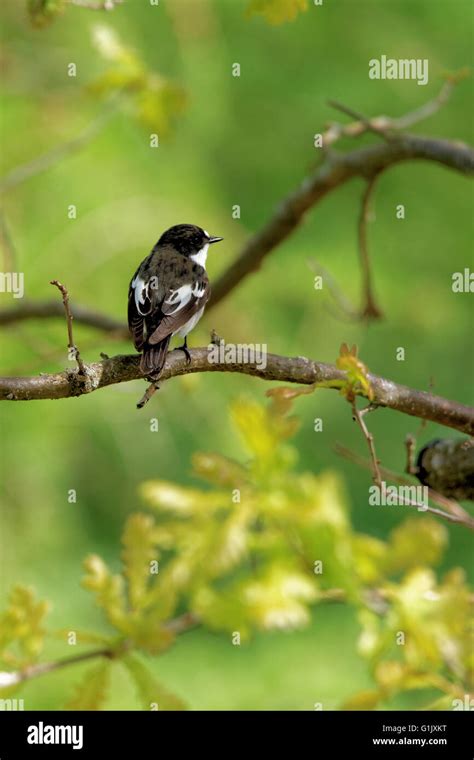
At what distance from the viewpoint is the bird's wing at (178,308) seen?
11.1ft

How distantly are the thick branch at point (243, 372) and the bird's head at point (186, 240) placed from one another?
137 centimetres

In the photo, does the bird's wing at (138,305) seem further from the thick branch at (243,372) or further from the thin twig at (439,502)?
the thin twig at (439,502)

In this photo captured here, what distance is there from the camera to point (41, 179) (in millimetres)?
7969

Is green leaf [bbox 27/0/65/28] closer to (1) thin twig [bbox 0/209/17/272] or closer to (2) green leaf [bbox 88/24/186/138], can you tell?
(2) green leaf [bbox 88/24/186/138]

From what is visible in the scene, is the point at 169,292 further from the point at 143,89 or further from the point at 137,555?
the point at 137,555

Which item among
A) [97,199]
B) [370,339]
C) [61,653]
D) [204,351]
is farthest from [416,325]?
[204,351]

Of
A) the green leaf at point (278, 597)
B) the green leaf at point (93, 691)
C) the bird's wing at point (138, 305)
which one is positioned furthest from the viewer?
the bird's wing at point (138, 305)

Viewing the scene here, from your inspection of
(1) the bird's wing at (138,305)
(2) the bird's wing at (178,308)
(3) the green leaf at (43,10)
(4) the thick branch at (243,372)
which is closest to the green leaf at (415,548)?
(4) the thick branch at (243,372)

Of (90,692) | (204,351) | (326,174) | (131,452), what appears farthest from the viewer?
(131,452)

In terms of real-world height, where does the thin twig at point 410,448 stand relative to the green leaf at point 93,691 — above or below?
above

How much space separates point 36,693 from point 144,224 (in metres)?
3.30

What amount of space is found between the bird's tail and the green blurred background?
2.31 m

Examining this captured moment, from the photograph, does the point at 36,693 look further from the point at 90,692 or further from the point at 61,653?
the point at 90,692

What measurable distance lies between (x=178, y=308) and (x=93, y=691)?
154 cm
